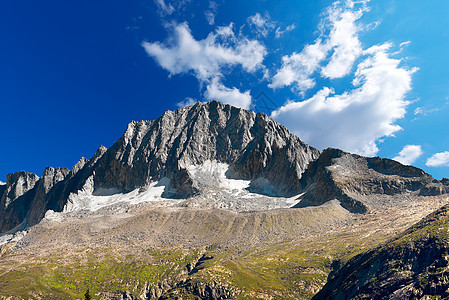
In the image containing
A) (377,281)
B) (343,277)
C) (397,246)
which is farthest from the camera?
(343,277)

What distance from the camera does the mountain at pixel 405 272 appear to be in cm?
8069

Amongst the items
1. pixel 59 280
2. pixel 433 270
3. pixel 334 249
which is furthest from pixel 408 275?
pixel 59 280

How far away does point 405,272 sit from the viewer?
88812mm

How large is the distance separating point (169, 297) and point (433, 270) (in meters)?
124

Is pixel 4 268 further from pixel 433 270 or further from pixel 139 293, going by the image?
pixel 433 270

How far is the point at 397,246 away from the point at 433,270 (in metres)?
16.1

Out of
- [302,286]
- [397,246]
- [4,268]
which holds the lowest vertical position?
[302,286]

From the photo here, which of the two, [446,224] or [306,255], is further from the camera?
[306,255]

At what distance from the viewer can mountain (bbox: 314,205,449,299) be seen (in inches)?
3177

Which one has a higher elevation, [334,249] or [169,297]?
[334,249]

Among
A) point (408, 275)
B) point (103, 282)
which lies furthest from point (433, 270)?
point (103, 282)

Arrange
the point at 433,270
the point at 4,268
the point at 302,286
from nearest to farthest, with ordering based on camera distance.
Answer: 1. the point at 433,270
2. the point at 302,286
3. the point at 4,268

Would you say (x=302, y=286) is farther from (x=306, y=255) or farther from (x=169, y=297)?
(x=169, y=297)

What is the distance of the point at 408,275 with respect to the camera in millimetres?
87312
